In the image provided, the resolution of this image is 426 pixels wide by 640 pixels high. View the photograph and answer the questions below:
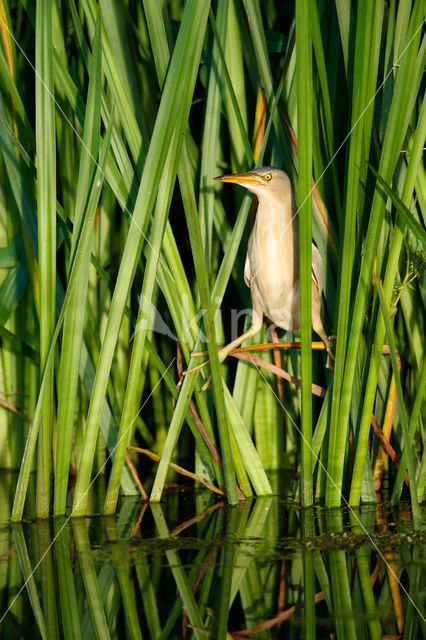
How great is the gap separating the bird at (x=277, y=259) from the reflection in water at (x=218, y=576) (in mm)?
470

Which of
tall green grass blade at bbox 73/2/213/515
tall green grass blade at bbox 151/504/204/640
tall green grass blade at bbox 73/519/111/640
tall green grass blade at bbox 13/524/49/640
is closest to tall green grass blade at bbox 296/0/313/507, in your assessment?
tall green grass blade at bbox 73/2/213/515

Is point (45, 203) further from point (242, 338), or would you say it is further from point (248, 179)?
point (242, 338)

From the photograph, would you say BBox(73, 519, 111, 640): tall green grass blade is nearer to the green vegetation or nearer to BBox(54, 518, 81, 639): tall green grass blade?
BBox(54, 518, 81, 639): tall green grass blade

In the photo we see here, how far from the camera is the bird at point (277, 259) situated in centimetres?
187

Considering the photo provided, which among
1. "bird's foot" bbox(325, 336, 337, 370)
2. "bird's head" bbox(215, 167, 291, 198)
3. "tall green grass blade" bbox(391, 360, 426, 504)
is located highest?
"bird's head" bbox(215, 167, 291, 198)

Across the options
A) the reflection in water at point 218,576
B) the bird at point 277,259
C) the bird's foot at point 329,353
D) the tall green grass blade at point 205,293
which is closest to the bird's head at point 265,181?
the bird at point 277,259

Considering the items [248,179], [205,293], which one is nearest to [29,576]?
[205,293]

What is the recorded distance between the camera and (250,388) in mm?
2025

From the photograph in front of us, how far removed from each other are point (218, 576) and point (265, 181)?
3.34ft

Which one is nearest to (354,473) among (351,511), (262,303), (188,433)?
A: (351,511)

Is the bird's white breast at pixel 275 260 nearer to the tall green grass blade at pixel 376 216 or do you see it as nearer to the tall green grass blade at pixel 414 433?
the tall green grass blade at pixel 376 216

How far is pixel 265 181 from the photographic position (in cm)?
184

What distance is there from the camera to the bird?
1873mm

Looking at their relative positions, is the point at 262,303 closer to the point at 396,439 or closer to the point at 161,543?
the point at 396,439
